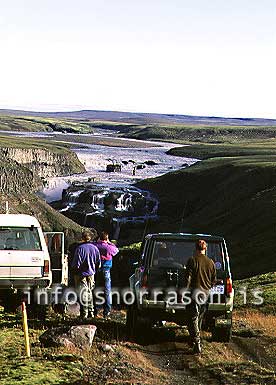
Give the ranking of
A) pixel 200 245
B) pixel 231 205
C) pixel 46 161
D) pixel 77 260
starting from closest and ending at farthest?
pixel 200 245
pixel 77 260
pixel 231 205
pixel 46 161

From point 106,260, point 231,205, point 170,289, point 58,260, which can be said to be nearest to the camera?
point 170,289

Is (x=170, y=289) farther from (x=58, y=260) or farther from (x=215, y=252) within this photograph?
(x=58, y=260)

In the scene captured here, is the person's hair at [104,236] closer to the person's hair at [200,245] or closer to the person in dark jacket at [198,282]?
the person in dark jacket at [198,282]

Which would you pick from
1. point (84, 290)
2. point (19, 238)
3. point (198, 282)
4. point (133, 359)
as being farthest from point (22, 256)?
point (198, 282)

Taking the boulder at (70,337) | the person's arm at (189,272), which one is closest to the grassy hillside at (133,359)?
the boulder at (70,337)

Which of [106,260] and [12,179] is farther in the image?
[12,179]

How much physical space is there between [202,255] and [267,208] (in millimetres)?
52142

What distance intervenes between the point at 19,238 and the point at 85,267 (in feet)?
5.49

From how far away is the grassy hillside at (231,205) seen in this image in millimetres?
46613

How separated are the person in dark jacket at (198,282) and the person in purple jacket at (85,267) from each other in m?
2.82

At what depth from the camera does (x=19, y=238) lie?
15.5 metres

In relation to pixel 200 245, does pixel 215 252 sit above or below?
below

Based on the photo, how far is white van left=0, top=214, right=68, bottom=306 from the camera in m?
15.2

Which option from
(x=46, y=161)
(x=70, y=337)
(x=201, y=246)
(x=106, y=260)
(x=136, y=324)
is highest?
(x=201, y=246)
